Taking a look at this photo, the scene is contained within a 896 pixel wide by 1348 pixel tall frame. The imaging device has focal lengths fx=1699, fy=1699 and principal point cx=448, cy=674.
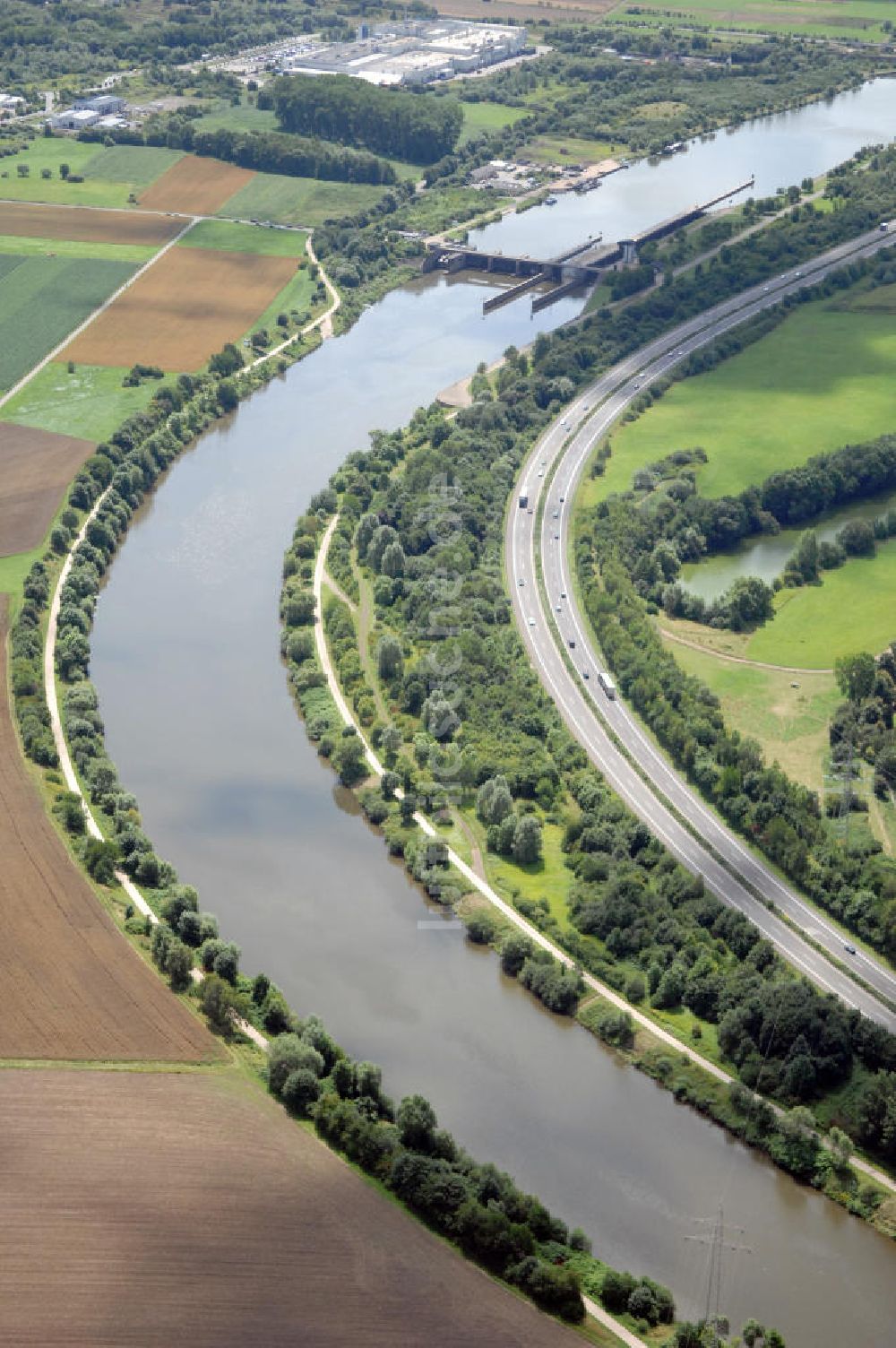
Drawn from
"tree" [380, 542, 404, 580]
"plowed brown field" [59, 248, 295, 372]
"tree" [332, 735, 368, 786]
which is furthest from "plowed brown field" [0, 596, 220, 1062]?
"plowed brown field" [59, 248, 295, 372]

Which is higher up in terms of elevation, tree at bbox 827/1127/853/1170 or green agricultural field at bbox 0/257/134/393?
green agricultural field at bbox 0/257/134/393

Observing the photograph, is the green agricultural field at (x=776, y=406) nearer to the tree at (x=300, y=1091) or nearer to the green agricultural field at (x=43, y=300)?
the green agricultural field at (x=43, y=300)

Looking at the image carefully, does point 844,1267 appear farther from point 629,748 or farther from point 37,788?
point 37,788

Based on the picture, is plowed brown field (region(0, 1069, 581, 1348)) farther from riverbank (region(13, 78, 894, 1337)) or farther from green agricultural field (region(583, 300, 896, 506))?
green agricultural field (region(583, 300, 896, 506))

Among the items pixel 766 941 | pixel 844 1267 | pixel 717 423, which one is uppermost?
pixel 717 423

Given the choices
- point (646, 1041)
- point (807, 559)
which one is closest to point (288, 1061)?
point (646, 1041)

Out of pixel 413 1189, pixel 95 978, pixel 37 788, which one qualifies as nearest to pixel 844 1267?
pixel 413 1189

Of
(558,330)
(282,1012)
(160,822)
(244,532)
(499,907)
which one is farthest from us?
(558,330)
